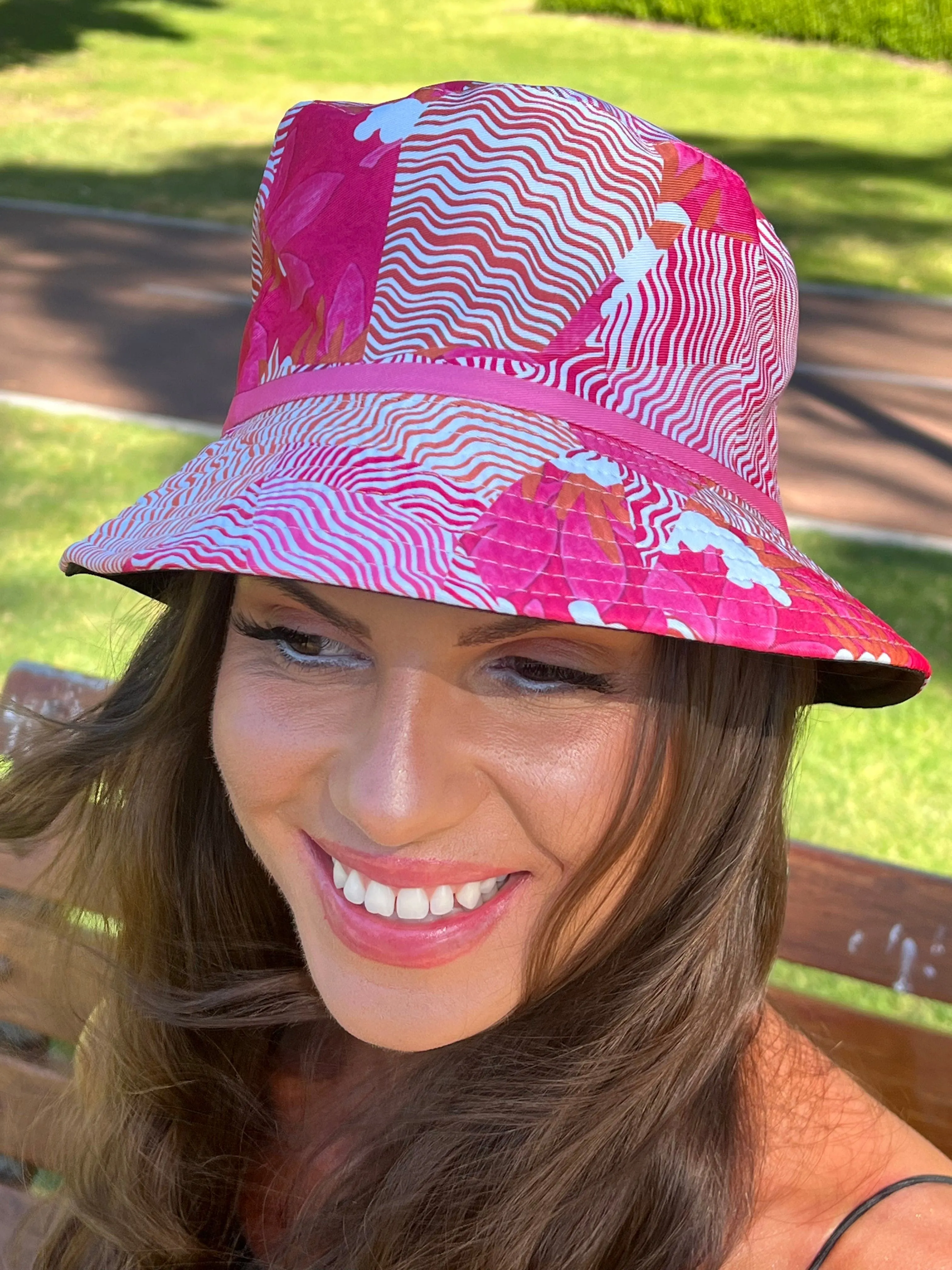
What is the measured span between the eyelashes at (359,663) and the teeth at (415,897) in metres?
0.25

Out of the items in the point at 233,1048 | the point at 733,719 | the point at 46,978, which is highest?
the point at 733,719

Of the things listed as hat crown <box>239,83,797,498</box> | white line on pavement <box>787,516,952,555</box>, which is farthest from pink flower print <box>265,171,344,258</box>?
white line on pavement <box>787,516,952,555</box>

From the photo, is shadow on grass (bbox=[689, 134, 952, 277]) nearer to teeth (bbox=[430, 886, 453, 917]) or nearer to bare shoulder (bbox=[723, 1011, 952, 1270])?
bare shoulder (bbox=[723, 1011, 952, 1270])

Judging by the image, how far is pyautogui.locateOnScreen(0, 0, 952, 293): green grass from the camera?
44.6ft

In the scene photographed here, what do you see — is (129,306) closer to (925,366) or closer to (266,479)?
(925,366)

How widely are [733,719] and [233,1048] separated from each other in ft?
3.48

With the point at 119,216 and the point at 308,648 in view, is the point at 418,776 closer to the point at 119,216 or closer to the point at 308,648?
the point at 308,648

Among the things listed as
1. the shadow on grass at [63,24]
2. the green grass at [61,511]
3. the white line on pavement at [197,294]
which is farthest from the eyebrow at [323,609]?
the shadow on grass at [63,24]

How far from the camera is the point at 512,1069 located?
6.13ft

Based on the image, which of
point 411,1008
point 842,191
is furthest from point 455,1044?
point 842,191

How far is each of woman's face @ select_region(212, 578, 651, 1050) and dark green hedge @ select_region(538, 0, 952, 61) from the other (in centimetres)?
2221

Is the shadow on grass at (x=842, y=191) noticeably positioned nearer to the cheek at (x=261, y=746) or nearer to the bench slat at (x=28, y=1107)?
the bench slat at (x=28, y=1107)

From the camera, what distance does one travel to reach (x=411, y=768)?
1.51 m

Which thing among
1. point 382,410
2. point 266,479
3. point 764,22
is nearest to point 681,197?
point 382,410
